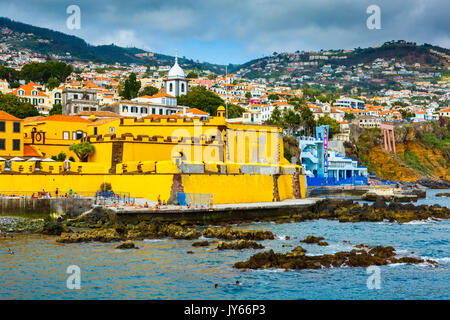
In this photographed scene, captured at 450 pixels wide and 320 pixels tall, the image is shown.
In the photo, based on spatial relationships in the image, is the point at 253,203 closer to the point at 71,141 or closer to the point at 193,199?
the point at 193,199

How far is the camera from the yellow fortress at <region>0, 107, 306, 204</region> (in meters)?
35.1

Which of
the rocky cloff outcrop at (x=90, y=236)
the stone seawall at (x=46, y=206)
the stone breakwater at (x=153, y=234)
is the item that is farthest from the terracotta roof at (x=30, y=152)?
the rocky cloff outcrop at (x=90, y=236)

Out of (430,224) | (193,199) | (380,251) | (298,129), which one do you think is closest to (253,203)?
(193,199)

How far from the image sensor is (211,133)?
44.1m

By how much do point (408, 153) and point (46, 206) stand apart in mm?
86515

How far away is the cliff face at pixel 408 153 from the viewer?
308 ft

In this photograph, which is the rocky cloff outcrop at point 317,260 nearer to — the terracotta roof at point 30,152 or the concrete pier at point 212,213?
the concrete pier at point 212,213

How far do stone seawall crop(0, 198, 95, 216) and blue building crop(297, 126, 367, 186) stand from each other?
38.3 metres

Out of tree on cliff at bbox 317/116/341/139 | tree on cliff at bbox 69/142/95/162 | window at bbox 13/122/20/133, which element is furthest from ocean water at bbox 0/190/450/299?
tree on cliff at bbox 317/116/341/139

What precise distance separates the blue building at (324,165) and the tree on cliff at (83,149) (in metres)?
32.6

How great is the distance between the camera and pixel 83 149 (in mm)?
40438

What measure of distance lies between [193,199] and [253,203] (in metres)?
5.94

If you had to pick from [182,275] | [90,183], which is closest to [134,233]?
[182,275]

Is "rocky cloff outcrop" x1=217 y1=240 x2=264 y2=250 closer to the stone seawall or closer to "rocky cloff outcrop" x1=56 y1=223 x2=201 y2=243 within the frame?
"rocky cloff outcrop" x1=56 y1=223 x2=201 y2=243
